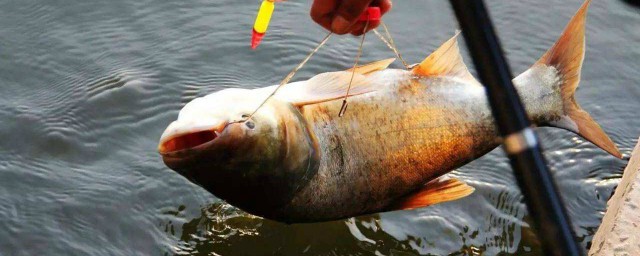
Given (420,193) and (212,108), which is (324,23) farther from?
(420,193)

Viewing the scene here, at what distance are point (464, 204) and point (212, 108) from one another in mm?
1958

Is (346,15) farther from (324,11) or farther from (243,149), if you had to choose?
(243,149)

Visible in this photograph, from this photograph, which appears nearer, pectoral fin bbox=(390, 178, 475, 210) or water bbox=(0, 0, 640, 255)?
pectoral fin bbox=(390, 178, 475, 210)

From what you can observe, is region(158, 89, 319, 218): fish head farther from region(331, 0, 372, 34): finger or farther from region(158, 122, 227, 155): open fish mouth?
region(331, 0, 372, 34): finger

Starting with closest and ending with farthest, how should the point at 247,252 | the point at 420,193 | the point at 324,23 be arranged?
the point at 324,23, the point at 420,193, the point at 247,252

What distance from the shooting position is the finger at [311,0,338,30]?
343 centimetres

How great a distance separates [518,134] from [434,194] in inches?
101

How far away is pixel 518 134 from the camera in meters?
1.73

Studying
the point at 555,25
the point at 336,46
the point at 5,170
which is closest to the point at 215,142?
the point at 5,170

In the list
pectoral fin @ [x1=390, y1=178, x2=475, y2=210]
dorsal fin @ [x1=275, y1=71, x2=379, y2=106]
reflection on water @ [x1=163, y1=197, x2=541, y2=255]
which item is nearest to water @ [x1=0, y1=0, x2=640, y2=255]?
reflection on water @ [x1=163, y1=197, x2=541, y2=255]

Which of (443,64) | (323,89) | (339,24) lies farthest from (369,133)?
(339,24)

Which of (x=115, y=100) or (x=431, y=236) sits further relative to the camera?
(x=115, y=100)

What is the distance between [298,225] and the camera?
16.3 feet

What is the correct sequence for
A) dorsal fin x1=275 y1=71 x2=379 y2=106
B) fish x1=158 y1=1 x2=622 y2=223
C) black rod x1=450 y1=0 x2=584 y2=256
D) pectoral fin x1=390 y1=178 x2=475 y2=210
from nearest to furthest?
black rod x1=450 y1=0 x2=584 y2=256
fish x1=158 y1=1 x2=622 y2=223
dorsal fin x1=275 y1=71 x2=379 y2=106
pectoral fin x1=390 y1=178 x2=475 y2=210
